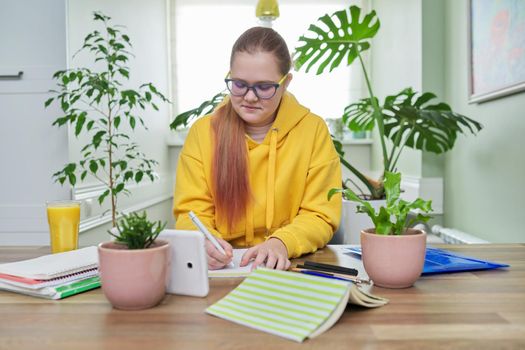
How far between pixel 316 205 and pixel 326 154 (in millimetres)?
177

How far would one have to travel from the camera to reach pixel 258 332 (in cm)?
68

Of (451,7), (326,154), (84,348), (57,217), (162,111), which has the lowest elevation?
(84,348)

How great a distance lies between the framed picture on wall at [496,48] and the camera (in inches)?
81.3

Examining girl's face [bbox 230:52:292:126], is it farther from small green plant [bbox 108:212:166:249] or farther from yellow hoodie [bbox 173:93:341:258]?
small green plant [bbox 108:212:166:249]

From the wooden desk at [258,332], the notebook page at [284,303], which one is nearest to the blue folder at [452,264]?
the wooden desk at [258,332]

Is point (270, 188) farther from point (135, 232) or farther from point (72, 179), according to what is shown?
point (72, 179)

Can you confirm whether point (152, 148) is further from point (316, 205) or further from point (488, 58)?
point (316, 205)

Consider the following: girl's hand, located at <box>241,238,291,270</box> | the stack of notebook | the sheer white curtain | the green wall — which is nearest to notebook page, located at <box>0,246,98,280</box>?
the stack of notebook

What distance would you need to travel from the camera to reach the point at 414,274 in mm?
888

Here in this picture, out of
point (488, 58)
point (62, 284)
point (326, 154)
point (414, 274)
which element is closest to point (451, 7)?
point (488, 58)

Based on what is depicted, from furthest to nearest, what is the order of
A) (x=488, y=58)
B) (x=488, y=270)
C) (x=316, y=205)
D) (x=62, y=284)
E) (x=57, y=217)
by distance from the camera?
(x=488, y=58) → (x=316, y=205) → (x=57, y=217) → (x=488, y=270) → (x=62, y=284)

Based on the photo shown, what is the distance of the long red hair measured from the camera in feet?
4.61

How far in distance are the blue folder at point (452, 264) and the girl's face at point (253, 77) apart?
0.58 m

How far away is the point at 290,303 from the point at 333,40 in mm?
2038
